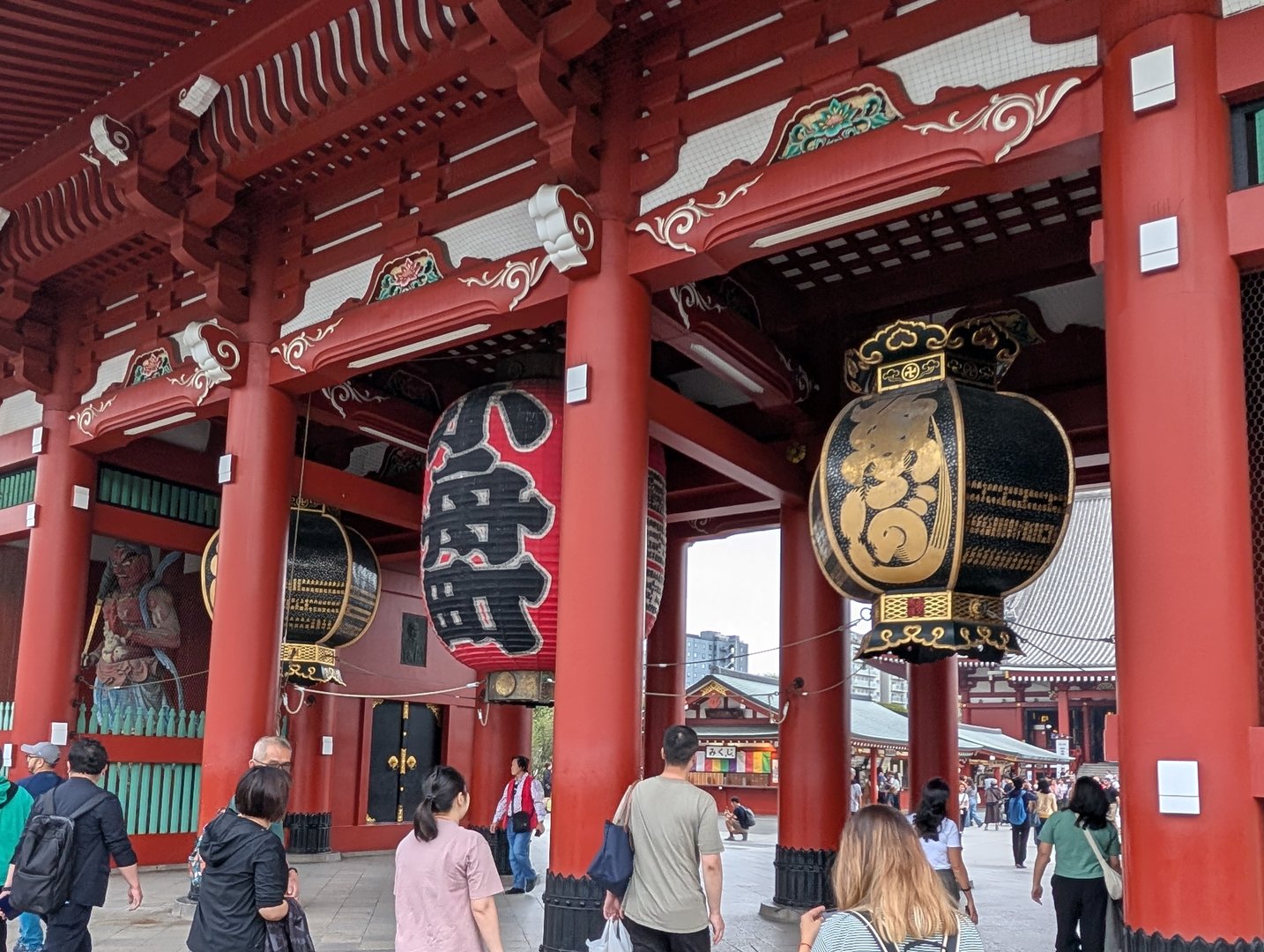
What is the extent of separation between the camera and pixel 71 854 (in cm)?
505

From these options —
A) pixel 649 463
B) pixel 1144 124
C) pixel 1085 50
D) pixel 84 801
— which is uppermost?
pixel 1085 50

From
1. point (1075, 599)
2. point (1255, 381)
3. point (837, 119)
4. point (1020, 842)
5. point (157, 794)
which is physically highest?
point (1075, 599)

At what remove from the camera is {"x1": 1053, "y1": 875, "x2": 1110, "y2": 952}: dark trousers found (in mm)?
6176

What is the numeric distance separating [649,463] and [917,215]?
7.96ft

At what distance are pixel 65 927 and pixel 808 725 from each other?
5.67 metres

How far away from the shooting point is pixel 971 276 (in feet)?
27.5

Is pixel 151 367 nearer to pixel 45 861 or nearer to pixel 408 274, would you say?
pixel 408 274

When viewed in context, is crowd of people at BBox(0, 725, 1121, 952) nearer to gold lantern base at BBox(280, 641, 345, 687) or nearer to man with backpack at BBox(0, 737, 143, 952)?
man with backpack at BBox(0, 737, 143, 952)

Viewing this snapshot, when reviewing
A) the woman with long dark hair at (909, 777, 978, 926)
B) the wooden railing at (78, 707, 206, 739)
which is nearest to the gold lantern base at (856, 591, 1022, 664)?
the woman with long dark hair at (909, 777, 978, 926)

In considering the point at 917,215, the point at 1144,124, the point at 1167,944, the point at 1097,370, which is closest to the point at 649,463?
the point at 917,215

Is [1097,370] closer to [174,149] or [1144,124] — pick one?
[1144,124]

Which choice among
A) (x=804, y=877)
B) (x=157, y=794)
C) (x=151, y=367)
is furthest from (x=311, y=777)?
(x=804, y=877)

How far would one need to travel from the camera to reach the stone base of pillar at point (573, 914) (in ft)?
20.0

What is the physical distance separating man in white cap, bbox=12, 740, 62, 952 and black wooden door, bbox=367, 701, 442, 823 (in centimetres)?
837
